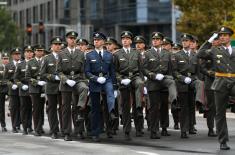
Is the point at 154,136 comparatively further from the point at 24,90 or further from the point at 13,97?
the point at 13,97

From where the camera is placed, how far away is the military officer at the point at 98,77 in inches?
611

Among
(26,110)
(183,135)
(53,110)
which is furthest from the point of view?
(26,110)

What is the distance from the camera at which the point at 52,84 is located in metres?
16.5

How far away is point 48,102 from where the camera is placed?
16.8 m

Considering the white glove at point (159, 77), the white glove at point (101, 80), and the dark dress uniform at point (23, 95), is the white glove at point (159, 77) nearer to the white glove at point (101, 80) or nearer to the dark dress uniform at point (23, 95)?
the white glove at point (101, 80)

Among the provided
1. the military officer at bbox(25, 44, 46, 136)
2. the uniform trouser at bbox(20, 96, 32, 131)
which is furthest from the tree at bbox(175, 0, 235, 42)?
the military officer at bbox(25, 44, 46, 136)

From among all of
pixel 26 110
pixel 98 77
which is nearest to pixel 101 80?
pixel 98 77

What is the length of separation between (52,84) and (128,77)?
179 cm

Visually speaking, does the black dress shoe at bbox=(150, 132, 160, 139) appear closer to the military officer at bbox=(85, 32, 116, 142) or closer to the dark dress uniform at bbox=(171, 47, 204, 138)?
the dark dress uniform at bbox=(171, 47, 204, 138)

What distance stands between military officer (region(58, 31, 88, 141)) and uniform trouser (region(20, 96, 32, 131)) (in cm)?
269

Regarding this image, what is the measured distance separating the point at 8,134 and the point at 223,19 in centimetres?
1798

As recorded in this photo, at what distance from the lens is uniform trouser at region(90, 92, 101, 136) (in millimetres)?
15703

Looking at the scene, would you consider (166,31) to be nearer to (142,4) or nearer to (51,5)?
(142,4)

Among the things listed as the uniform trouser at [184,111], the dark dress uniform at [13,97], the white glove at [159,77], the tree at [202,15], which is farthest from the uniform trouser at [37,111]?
the tree at [202,15]
